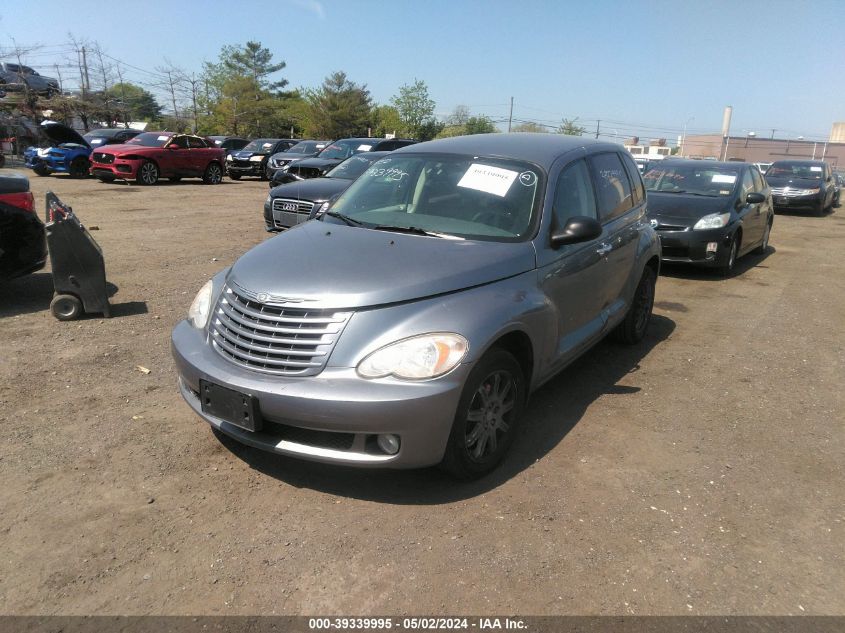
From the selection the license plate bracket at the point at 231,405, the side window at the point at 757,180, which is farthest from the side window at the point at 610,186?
the side window at the point at 757,180

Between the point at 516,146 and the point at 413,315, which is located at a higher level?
the point at 516,146

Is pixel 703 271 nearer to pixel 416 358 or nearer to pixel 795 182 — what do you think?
pixel 416 358

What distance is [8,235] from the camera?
19.4 feet

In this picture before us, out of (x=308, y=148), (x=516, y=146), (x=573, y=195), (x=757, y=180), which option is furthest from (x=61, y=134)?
(x=573, y=195)

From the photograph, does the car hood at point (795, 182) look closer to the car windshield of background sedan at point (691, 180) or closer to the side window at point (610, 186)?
the car windshield of background sedan at point (691, 180)

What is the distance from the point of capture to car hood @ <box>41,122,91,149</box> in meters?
20.8

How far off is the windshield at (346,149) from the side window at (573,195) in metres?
11.4

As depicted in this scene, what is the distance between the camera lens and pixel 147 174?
19469mm

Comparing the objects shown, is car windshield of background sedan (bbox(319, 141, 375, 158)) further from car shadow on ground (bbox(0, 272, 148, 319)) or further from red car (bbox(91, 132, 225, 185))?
car shadow on ground (bbox(0, 272, 148, 319))

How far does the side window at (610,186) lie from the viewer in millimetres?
4770

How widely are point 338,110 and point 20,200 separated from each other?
67202 millimetres

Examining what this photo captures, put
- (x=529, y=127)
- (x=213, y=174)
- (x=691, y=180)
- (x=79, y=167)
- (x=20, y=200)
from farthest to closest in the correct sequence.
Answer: (x=529, y=127) → (x=213, y=174) → (x=79, y=167) → (x=691, y=180) → (x=20, y=200)

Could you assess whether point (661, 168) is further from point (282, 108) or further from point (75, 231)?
point (282, 108)

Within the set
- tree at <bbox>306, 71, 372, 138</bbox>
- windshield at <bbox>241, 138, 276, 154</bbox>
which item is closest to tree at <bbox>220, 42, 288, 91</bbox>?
tree at <bbox>306, 71, 372, 138</bbox>
